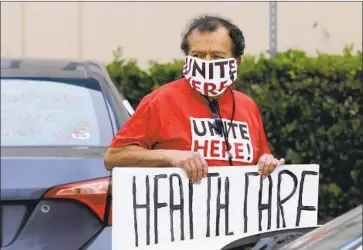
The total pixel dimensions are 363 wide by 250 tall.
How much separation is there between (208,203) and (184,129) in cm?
27

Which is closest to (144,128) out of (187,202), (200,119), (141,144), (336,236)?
(141,144)

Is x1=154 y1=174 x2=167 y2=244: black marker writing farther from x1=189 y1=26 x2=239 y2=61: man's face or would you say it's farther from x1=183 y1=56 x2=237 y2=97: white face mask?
x1=189 y1=26 x2=239 y2=61: man's face

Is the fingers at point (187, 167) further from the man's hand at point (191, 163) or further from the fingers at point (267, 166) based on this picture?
the fingers at point (267, 166)

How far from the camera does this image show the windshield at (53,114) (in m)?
4.16

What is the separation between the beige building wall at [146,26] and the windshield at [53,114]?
15.0ft

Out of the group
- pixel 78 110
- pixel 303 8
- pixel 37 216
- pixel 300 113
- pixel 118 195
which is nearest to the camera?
pixel 118 195

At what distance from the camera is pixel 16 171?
12.0ft

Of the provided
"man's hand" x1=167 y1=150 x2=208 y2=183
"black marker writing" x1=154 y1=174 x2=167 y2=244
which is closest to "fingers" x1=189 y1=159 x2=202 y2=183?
"man's hand" x1=167 y1=150 x2=208 y2=183

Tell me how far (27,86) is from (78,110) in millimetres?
316

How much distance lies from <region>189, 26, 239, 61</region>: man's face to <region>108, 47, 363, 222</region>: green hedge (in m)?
3.46

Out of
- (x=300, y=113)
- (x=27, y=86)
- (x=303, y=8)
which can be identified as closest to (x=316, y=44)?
(x=303, y=8)

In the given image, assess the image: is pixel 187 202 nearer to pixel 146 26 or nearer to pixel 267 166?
pixel 267 166

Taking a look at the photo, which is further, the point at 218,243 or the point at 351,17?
the point at 351,17

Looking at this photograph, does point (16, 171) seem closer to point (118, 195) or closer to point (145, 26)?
point (118, 195)
